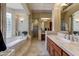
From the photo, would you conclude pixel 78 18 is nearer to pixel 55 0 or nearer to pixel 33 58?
pixel 55 0

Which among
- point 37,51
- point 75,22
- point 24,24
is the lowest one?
point 37,51

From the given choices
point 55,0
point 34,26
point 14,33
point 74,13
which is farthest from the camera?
point 34,26

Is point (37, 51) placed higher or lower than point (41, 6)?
lower

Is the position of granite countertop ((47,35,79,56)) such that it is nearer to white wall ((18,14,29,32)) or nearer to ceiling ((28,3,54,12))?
ceiling ((28,3,54,12))

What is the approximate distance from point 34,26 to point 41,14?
2024 mm

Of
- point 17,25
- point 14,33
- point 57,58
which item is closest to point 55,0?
point 57,58

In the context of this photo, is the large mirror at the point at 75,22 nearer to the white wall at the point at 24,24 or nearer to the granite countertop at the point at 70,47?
the granite countertop at the point at 70,47

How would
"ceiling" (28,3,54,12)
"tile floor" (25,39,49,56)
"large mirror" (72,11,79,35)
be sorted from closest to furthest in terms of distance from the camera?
"large mirror" (72,11,79,35)
"tile floor" (25,39,49,56)
"ceiling" (28,3,54,12)

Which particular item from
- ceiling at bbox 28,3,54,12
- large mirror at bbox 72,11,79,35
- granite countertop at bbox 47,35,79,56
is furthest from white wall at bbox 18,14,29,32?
granite countertop at bbox 47,35,79,56

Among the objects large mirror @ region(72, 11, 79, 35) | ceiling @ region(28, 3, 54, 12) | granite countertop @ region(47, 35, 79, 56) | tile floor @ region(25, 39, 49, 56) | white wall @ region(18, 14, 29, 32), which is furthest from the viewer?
white wall @ region(18, 14, 29, 32)

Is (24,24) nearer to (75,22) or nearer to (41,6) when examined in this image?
(41,6)

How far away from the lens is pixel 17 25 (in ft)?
30.4

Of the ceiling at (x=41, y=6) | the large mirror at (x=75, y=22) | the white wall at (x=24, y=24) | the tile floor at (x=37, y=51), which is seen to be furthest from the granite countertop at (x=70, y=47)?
the white wall at (x=24, y=24)

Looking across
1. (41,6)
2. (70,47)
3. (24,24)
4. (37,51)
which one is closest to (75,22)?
(70,47)
